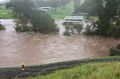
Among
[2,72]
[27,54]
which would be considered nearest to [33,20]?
[27,54]

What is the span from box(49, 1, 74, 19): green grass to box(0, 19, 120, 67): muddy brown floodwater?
11.2 metres

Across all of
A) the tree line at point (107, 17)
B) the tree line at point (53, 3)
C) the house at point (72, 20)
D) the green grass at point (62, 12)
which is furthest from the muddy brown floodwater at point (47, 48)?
the tree line at point (53, 3)

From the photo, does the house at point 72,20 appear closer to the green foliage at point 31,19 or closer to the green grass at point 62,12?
the green foliage at point 31,19

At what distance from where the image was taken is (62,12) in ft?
134

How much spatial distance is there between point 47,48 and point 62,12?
68.5 ft

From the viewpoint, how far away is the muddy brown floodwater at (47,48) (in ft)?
56.9

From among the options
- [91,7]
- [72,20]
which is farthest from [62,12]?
[91,7]

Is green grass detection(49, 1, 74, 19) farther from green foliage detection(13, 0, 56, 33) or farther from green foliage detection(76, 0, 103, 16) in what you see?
green foliage detection(13, 0, 56, 33)

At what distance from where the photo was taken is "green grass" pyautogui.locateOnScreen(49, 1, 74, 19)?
122ft

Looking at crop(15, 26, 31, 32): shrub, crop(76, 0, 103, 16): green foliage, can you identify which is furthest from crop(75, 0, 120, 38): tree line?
crop(15, 26, 31, 32): shrub

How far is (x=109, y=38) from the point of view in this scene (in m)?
24.3

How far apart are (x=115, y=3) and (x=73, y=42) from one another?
5078 millimetres

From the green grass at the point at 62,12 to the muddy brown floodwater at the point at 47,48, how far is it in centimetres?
1121

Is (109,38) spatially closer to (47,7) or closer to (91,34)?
(91,34)
